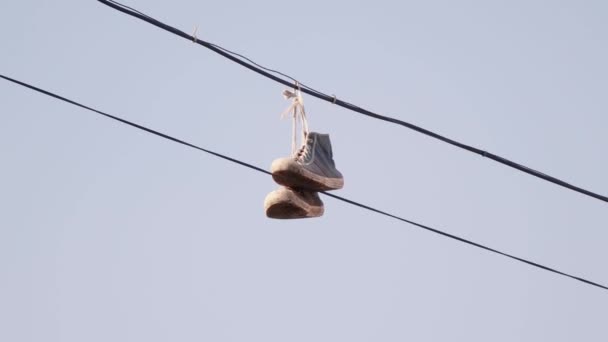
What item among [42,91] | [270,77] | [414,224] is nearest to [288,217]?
[414,224]

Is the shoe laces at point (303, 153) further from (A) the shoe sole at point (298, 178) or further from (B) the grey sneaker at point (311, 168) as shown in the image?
(A) the shoe sole at point (298, 178)

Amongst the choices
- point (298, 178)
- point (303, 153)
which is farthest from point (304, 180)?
point (303, 153)

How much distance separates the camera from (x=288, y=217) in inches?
249

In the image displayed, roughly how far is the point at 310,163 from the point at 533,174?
116 cm

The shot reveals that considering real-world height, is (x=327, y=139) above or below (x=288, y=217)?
above

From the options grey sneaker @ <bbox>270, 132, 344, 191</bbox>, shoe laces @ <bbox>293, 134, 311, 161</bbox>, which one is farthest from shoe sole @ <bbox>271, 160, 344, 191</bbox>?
shoe laces @ <bbox>293, 134, 311, 161</bbox>

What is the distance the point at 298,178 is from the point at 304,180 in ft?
0.17

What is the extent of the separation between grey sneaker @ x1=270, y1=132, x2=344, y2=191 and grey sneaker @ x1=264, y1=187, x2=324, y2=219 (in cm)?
5

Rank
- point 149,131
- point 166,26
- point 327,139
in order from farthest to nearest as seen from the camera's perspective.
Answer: point 327,139, point 149,131, point 166,26

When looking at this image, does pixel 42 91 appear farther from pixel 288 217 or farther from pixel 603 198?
pixel 603 198

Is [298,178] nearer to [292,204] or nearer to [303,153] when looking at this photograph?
[292,204]

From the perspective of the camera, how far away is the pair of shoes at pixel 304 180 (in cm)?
600

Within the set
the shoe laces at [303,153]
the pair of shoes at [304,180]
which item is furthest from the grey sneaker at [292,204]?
the shoe laces at [303,153]

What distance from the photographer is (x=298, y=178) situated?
6.05m
